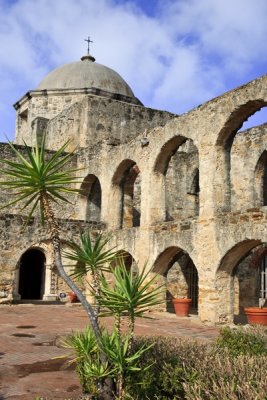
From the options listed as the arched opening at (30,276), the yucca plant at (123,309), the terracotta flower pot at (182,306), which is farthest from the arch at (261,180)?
the yucca plant at (123,309)

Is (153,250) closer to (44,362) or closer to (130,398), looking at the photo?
(44,362)

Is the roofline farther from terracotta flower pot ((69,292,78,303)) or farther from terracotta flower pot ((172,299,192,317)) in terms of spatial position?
terracotta flower pot ((172,299,192,317))

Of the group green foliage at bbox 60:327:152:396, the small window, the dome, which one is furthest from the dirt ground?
the small window

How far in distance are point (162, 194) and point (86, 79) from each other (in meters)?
12.6

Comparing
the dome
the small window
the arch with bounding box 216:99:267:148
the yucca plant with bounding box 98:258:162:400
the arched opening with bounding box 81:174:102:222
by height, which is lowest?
the yucca plant with bounding box 98:258:162:400

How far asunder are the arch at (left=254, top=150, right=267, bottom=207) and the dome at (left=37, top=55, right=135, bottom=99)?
32.8ft

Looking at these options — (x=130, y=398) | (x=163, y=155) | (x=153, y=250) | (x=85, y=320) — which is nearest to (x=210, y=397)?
(x=130, y=398)

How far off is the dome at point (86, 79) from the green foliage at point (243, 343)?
20356mm

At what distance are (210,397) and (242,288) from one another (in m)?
14.0

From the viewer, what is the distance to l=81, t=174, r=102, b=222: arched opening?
1989 cm

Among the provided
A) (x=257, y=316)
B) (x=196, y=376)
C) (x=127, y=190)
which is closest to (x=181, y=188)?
(x=127, y=190)

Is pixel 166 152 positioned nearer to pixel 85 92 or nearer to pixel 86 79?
pixel 85 92

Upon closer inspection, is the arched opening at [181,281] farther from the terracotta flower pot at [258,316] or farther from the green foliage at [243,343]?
the green foliage at [243,343]

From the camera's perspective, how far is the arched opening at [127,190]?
17797 mm
